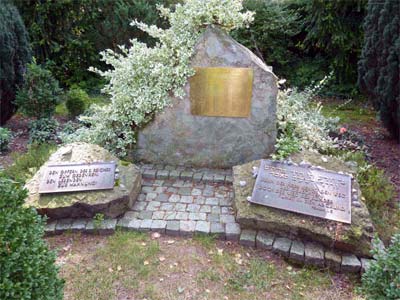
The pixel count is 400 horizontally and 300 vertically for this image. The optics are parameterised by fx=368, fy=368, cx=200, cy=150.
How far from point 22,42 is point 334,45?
18.0ft

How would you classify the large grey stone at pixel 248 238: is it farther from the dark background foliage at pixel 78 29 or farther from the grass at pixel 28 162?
the dark background foliage at pixel 78 29

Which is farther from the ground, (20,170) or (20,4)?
(20,4)

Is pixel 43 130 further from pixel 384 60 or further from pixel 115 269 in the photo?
pixel 384 60

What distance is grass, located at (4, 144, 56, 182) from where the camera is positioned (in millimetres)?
4047

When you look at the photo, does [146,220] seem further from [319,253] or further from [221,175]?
[319,253]

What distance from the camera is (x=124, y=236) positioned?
10.6 ft

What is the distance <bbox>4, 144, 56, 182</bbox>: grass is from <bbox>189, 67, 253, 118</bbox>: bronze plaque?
1.86 metres

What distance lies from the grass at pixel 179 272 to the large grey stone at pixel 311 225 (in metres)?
0.25

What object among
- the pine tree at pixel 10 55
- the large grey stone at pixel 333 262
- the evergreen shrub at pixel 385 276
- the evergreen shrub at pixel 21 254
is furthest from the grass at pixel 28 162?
the evergreen shrub at pixel 385 276

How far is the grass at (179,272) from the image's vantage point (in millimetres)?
2664

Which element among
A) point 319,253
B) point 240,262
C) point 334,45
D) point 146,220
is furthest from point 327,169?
point 334,45

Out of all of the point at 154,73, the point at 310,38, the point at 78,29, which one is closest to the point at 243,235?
the point at 154,73

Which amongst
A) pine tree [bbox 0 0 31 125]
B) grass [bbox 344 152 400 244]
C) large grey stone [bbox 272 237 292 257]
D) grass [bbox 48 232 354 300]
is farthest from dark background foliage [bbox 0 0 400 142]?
grass [bbox 48 232 354 300]

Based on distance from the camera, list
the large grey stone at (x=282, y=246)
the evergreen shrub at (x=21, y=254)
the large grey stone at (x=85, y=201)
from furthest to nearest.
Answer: the large grey stone at (x=85, y=201)
the large grey stone at (x=282, y=246)
the evergreen shrub at (x=21, y=254)
